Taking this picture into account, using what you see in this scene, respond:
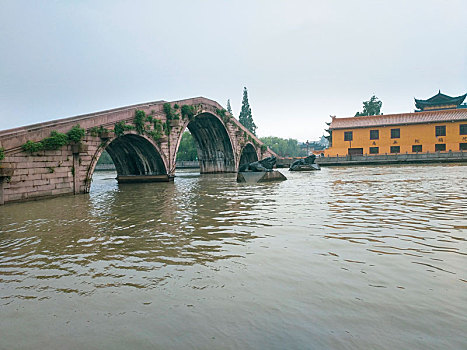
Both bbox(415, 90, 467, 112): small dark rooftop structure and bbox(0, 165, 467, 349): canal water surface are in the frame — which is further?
bbox(415, 90, 467, 112): small dark rooftop structure

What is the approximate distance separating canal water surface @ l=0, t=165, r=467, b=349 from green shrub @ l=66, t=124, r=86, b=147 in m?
8.97

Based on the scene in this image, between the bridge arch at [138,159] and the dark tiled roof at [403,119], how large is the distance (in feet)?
103

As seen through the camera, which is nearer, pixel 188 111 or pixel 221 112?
pixel 188 111

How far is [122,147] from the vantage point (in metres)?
24.0

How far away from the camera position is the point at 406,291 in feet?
11.4

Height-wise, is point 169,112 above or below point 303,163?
above

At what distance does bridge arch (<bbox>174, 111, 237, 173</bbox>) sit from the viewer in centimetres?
3412

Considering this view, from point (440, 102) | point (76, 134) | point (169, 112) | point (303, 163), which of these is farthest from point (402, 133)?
point (76, 134)

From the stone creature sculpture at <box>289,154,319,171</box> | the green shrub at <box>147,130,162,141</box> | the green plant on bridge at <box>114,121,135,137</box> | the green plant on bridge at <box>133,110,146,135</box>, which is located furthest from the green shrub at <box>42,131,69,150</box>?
the stone creature sculpture at <box>289,154,319,171</box>

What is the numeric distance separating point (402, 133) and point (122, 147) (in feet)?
125

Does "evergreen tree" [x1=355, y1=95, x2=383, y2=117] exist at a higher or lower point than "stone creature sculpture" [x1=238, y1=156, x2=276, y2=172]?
higher

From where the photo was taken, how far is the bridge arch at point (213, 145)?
3412 centimetres

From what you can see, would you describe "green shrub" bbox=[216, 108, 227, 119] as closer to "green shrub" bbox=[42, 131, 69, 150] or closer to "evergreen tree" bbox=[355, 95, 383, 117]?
"green shrub" bbox=[42, 131, 69, 150]

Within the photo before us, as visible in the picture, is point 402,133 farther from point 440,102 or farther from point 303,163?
point 303,163
